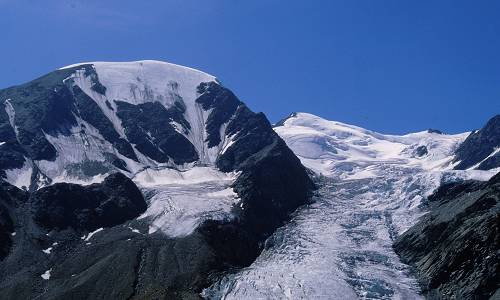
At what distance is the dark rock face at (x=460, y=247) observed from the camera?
117 meters

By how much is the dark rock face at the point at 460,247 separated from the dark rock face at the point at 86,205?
246 feet

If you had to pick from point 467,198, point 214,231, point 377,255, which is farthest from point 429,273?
point 214,231


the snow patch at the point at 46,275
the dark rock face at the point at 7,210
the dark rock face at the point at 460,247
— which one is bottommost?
the snow patch at the point at 46,275

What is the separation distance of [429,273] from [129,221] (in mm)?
80173

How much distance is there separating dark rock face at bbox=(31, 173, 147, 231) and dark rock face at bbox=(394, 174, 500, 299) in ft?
246

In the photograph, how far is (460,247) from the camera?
128 meters

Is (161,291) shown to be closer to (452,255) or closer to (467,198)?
(452,255)

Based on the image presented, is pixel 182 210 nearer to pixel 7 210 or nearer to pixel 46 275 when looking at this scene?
pixel 7 210

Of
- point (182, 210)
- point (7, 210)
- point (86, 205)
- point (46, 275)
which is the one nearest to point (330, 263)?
point (182, 210)

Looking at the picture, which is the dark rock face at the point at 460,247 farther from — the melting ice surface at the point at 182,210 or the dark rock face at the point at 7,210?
the dark rock face at the point at 7,210

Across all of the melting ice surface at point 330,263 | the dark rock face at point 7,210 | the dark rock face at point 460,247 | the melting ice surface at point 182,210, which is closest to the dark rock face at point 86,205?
the dark rock face at point 7,210

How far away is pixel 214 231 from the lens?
15750 centimetres

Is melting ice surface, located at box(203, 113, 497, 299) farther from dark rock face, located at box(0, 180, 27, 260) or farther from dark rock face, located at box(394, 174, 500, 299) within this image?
dark rock face, located at box(0, 180, 27, 260)

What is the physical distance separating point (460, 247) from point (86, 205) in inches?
3886
